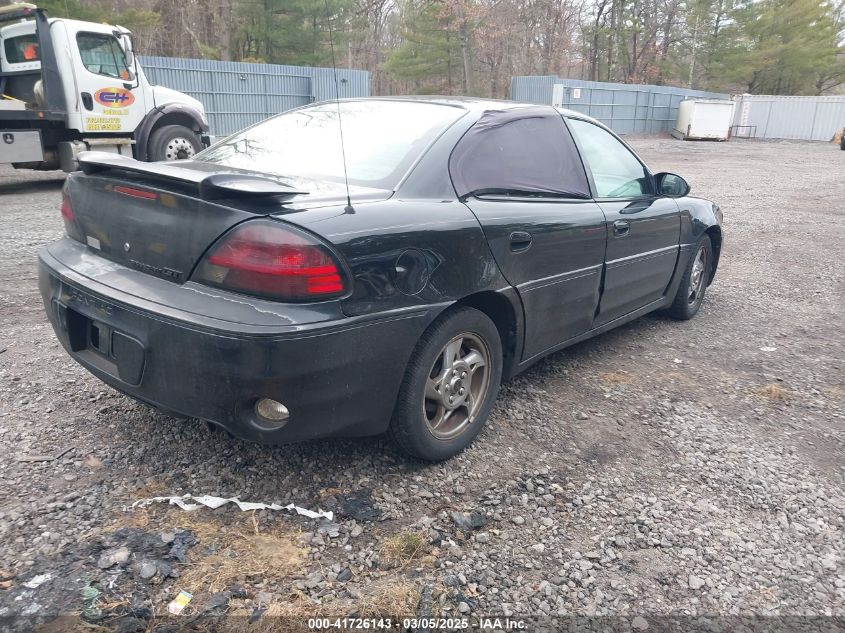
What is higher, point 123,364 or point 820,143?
point 123,364

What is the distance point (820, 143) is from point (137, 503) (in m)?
42.7

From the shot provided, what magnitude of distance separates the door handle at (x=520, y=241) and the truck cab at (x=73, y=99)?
31.3 feet

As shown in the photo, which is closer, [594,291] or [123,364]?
[123,364]

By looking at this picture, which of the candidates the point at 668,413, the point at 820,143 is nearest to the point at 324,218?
the point at 668,413

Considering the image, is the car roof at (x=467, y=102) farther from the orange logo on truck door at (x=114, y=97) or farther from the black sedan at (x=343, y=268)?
the orange logo on truck door at (x=114, y=97)

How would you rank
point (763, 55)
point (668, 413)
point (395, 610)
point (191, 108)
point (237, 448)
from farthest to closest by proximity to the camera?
point (763, 55) → point (191, 108) → point (668, 413) → point (237, 448) → point (395, 610)

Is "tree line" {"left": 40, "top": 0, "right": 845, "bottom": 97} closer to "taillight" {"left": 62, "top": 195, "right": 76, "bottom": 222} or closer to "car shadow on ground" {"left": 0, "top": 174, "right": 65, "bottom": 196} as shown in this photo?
"car shadow on ground" {"left": 0, "top": 174, "right": 65, "bottom": 196}

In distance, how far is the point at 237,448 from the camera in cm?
298

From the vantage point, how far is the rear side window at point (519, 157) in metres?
3.05

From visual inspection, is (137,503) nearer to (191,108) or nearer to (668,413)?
(668,413)

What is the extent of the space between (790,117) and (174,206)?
45.5 metres

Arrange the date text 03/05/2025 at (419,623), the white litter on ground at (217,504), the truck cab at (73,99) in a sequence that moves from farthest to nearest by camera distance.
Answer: the truck cab at (73,99) → the white litter on ground at (217,504) → the date text 03/05/2025 at (419,623)

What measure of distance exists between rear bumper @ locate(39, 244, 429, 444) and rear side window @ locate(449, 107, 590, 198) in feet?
2.81

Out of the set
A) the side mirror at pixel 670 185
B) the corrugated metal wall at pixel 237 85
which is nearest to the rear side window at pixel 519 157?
the side mirror at pixel 670 185
